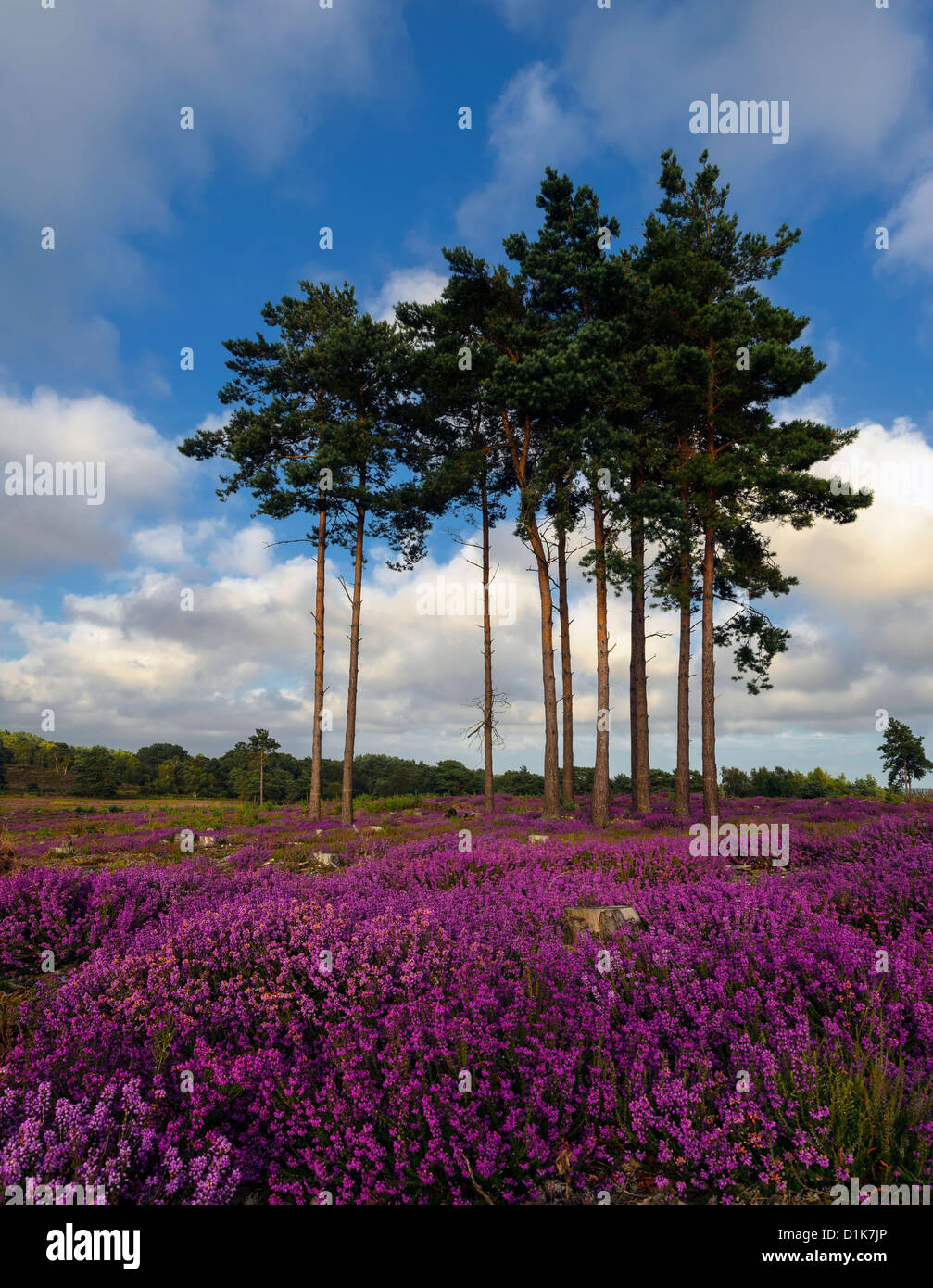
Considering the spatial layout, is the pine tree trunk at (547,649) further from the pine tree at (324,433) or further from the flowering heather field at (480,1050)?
the flowering heather field at (480,1050)

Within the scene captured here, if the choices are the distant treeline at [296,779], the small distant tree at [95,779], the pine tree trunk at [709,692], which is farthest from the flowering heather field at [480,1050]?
A: the small distant tree at [95,779]

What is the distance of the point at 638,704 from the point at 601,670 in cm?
383

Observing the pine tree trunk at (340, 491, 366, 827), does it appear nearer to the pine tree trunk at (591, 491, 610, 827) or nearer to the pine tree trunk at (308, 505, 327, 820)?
the pine tree trunk at (308, 505, 327, 820)

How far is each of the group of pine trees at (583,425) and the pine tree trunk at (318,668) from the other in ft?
0.22

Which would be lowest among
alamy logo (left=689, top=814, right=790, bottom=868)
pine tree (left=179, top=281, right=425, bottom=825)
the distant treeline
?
the distant treeline

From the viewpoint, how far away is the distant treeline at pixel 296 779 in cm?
5522

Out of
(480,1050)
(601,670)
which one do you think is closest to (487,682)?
(601,670)

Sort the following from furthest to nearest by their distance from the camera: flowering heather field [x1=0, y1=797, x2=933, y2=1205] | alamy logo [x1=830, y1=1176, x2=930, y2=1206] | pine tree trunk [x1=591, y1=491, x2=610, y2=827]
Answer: pine tree trunk [x1=591, y1=491, x2=610, y2=827], flowering heather field [x1=0, y1=797, x2=933, y2=1205], alamy logo [x1=830, y1=1176, x2=930, y2=1206]

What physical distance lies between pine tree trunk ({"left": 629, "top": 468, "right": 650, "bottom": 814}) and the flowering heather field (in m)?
14.3

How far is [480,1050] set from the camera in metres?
2.92

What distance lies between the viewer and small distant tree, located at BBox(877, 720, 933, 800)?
162ft

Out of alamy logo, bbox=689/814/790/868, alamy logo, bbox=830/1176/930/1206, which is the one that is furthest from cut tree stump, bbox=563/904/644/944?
alamy logo, bbox=689/814/790/868
